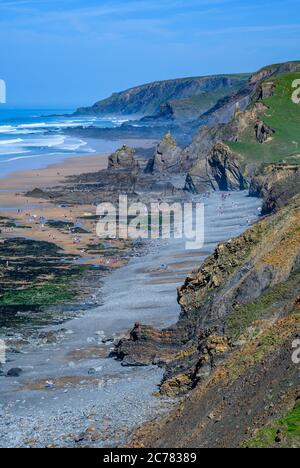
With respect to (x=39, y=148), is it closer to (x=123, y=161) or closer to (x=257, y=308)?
(x=123, y=161)

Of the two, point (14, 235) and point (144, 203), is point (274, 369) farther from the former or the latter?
point (144, 203)

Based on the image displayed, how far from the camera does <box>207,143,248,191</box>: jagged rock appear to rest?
64.6 m

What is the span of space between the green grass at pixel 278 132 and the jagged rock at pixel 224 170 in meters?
1.02

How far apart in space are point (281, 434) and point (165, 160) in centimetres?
6589

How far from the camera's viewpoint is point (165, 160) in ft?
257

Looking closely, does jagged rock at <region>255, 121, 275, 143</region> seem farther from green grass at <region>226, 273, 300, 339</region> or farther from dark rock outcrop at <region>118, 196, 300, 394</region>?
green grass at <region>226, 273, 300, 339</region>

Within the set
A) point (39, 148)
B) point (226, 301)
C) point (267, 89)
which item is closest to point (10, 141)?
point (39, 148)

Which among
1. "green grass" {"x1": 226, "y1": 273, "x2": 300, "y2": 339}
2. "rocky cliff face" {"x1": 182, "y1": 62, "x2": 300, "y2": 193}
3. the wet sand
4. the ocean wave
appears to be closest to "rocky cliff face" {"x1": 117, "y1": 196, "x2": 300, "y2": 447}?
"green grass" {"x1": 226, "y1": 273, "x2": 300, "y2": 339}

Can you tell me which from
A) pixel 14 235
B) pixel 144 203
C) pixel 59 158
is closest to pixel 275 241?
pixel 14 235

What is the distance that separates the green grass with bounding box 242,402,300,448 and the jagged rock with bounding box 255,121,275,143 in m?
56.4

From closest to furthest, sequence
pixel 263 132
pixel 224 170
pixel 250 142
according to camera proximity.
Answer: pixel 224 170, pixel 250 142, pixel 263 132

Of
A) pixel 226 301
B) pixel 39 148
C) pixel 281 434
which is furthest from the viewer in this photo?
pixel 39 148

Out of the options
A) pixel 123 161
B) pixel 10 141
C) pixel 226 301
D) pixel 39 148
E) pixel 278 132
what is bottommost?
pixel 226 301

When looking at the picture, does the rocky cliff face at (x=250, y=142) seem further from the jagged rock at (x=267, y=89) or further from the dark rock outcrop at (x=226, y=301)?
the dark rock outcrop at (x=226, y=301)
